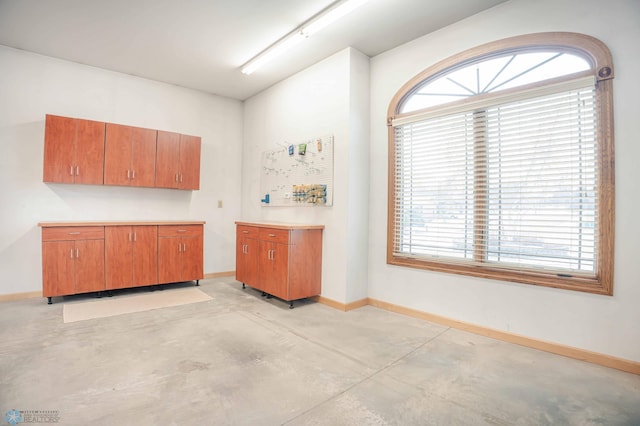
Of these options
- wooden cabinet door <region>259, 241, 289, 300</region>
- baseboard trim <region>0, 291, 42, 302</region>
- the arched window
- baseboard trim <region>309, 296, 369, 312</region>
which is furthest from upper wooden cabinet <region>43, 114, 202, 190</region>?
the arched window

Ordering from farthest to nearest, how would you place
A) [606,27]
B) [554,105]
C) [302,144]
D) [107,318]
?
[302,144]
[107,318]
[554,105]
[606,27]

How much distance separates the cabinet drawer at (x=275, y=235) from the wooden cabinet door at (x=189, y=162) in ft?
5.39

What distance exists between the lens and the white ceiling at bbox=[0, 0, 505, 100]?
9.78 feet

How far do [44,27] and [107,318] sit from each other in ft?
10.8

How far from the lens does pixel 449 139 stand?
3.28 metres

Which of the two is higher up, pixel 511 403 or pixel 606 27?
pixel 606 27

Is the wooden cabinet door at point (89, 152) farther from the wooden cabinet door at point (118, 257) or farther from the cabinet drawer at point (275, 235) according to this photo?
the cabinet drawer at point (275, 235)

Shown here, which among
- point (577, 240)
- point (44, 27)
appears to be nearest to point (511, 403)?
point (577, 240)

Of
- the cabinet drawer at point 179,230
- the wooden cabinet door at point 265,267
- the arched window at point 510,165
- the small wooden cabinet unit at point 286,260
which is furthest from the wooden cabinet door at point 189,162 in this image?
the arched window at point 510,165

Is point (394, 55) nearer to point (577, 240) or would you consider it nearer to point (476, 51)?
point (476, 51)

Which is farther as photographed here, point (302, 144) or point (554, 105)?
point (302, 144)

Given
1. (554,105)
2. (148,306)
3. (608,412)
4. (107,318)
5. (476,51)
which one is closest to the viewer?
(608,412)

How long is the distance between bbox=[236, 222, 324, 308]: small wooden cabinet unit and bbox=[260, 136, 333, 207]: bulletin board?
1.71ft

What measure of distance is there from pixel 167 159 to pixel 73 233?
155 centimetres
